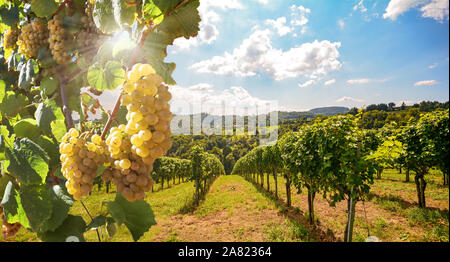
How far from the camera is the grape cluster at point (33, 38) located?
1.07 meters

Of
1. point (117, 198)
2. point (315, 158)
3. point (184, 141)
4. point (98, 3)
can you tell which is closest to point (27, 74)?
point (98, 3)

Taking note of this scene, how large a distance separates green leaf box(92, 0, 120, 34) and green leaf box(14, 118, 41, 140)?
0.66 meters

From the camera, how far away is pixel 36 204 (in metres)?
0.90

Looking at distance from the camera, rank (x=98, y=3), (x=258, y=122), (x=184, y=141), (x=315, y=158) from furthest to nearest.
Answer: (x=258, y=122) → (x=184, y=141) → (x=315, y=158) → (x=98, y=3)

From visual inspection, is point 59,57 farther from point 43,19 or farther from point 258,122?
point 258,122

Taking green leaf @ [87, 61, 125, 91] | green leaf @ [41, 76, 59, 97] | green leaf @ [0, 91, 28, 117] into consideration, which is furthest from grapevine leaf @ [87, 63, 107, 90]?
green leaf @ [0, 91, 28, 117]

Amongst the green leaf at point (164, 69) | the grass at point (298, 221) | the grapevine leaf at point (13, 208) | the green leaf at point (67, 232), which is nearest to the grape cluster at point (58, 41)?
the green leaf at point (164, 69)

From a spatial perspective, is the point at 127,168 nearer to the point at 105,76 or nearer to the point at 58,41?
the point at 105,76

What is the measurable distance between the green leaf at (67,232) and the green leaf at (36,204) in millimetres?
81

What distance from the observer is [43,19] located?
1.16m

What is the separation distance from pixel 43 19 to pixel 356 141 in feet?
25.2

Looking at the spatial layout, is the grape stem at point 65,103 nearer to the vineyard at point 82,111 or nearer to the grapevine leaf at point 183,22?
the vineyard at point 82,111

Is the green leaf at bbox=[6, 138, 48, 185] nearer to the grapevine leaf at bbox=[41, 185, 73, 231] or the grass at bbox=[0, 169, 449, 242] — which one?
the grapevine leaf at bbox=[41, 185, 73, 231]

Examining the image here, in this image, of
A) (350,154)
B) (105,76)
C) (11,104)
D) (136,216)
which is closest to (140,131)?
(105,76)
